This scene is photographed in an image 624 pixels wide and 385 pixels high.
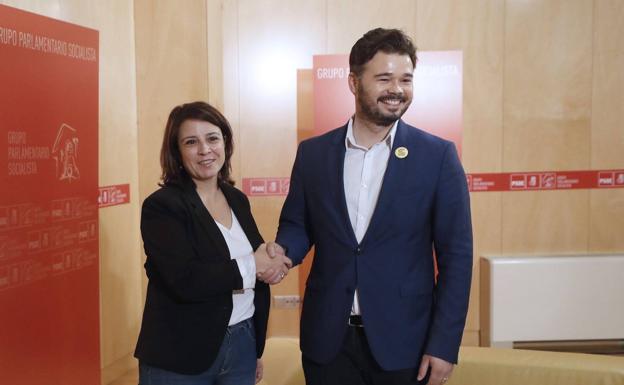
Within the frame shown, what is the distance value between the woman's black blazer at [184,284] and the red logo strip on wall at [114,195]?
84.4 inches

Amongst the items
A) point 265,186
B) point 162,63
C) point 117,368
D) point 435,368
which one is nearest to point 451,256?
point 435,368

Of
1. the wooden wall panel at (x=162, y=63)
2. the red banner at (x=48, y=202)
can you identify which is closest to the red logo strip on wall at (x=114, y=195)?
the wooden wall panel at (x=162, y=63)

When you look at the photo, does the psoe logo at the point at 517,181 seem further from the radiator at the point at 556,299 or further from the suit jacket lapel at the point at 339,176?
the suit jacket lapel at the point at 339,176

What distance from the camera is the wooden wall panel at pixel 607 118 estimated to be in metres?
4.52

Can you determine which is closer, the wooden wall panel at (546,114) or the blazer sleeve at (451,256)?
the blazer sleeve at (451,256)

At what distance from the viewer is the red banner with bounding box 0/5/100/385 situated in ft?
8.30

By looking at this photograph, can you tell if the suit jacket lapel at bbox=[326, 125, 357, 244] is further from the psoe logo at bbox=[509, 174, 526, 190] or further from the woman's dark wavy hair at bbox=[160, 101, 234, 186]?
the psoe logo at bbox=[509, 174, 526, 190]

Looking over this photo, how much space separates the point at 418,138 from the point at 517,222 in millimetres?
3014

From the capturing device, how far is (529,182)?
4.63 m

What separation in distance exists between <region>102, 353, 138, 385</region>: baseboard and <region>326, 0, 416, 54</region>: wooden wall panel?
113 inches

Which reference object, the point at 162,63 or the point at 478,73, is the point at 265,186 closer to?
the point at 162,63

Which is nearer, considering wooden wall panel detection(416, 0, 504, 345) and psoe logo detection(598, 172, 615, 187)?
wooden wall panel detection(416, 0, 504, 345)

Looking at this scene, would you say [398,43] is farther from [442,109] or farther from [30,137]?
[442,109]

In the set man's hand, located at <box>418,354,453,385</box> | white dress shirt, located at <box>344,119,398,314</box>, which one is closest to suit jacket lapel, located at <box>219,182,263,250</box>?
white dress shirt, located at <box>344,119,398,314</box>
